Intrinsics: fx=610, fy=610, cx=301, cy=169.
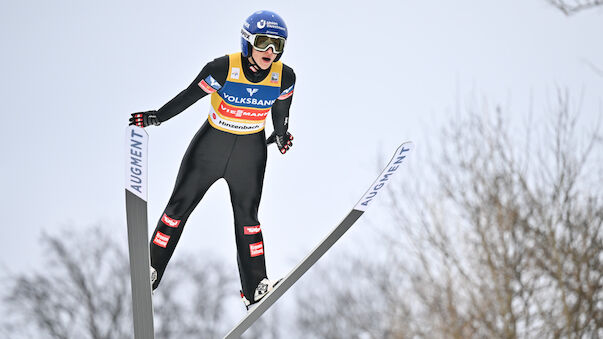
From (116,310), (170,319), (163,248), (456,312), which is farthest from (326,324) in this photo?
(163,248)

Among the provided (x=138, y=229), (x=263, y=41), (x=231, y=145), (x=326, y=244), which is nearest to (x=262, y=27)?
(x=263, y=41)

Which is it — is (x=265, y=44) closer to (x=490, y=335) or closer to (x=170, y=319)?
(x=490, y=335)

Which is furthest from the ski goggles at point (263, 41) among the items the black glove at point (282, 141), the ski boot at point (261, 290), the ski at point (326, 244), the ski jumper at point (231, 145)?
the ski boot at point (261, 290)

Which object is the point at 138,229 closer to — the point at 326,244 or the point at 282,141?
the point at 282,141

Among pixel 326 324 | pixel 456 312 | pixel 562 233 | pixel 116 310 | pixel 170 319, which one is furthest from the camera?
pixel 326 324

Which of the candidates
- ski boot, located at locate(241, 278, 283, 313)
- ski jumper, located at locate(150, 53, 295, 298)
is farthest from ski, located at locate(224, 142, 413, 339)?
ski jumper, located at locate(150, 53, 295, 298)

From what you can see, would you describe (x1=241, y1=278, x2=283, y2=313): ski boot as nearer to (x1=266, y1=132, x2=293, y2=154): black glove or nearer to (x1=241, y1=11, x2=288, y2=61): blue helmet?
(x1=266, y1=132, x2=293, y2=154): black glove

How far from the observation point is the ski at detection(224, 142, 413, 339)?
10.6 ft

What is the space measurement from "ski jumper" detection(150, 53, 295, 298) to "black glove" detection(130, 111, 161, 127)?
0.11ft

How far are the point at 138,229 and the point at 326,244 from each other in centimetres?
106

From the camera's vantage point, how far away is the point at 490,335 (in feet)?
25.2

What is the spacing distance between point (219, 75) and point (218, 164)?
0.46 meters

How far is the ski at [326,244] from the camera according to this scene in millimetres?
3227

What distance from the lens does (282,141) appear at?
10.7ft
